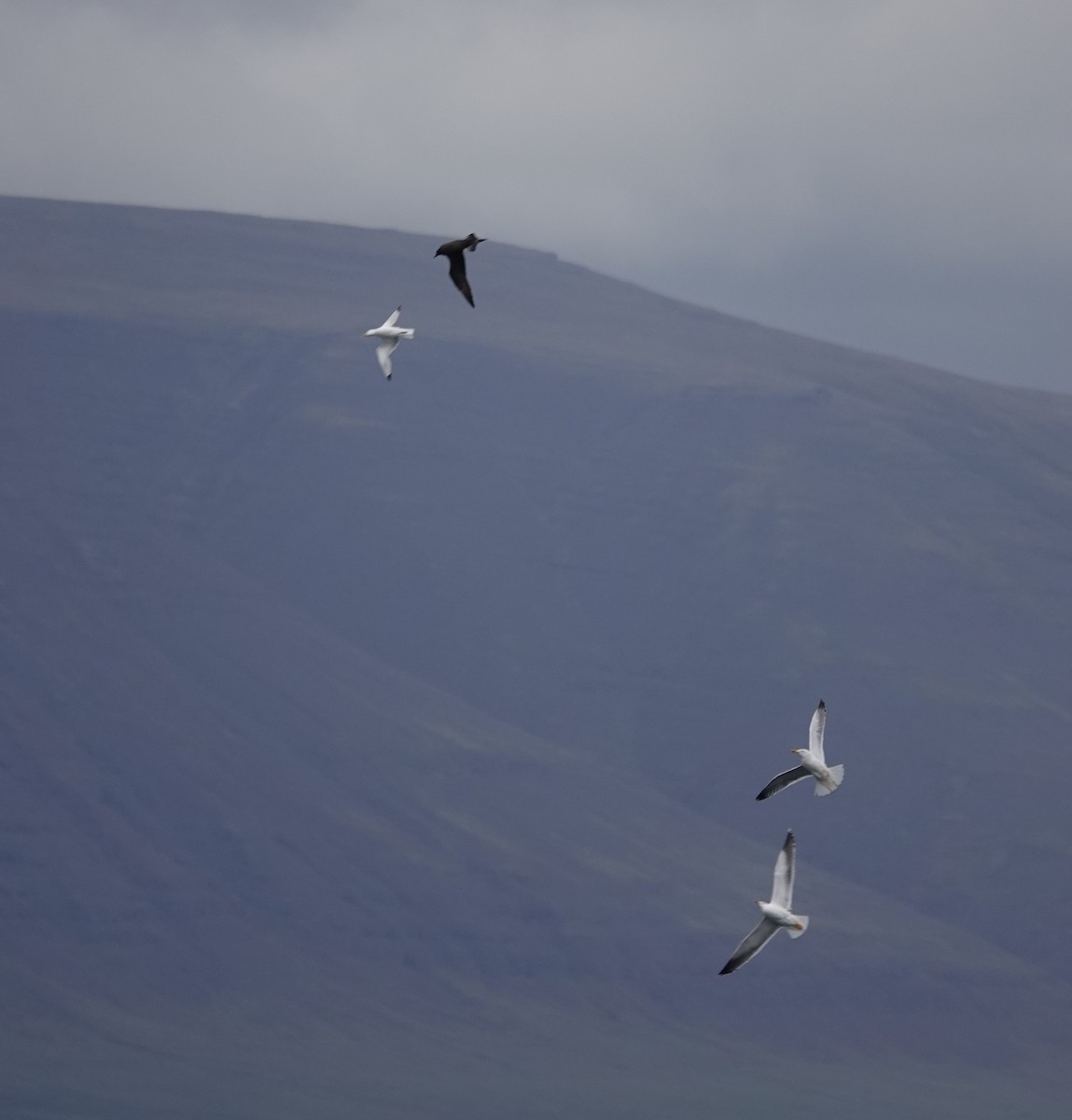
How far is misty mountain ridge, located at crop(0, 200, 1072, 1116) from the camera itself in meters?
108

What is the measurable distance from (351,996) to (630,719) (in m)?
31.4

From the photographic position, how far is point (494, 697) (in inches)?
5295

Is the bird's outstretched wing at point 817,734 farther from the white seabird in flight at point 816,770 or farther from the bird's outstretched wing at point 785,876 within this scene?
the bird's outstretched wing at point 785,876

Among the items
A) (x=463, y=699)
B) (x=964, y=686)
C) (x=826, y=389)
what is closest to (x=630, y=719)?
(x=463, y=699)

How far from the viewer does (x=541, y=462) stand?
507 feet

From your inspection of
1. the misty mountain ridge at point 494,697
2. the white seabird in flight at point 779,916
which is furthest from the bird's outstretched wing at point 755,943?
the misty mountain ridge at point 494,697

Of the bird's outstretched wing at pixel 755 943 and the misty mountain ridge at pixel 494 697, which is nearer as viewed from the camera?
the bird's outstretched wing at pixel 755 943

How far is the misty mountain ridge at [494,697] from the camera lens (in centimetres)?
10762

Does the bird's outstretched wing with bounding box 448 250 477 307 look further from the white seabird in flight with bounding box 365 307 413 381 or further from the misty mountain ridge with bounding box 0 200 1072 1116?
the misty mountain ridge with bounding box 0 200 1072 1116

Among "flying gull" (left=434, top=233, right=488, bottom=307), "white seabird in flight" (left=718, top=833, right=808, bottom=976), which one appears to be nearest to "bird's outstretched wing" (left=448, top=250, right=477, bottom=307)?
"flying gull" (left=434, top=233, right=488, bottom=307)

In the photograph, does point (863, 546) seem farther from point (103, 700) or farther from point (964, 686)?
point (103, 700)

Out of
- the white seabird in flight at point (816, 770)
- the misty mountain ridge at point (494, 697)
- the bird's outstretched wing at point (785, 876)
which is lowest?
the bird's outstretched wing at point (785, 876)

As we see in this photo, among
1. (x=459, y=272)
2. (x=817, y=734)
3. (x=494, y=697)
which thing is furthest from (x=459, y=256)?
(x=494, y=697)

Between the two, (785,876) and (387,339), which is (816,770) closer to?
(785,876)
